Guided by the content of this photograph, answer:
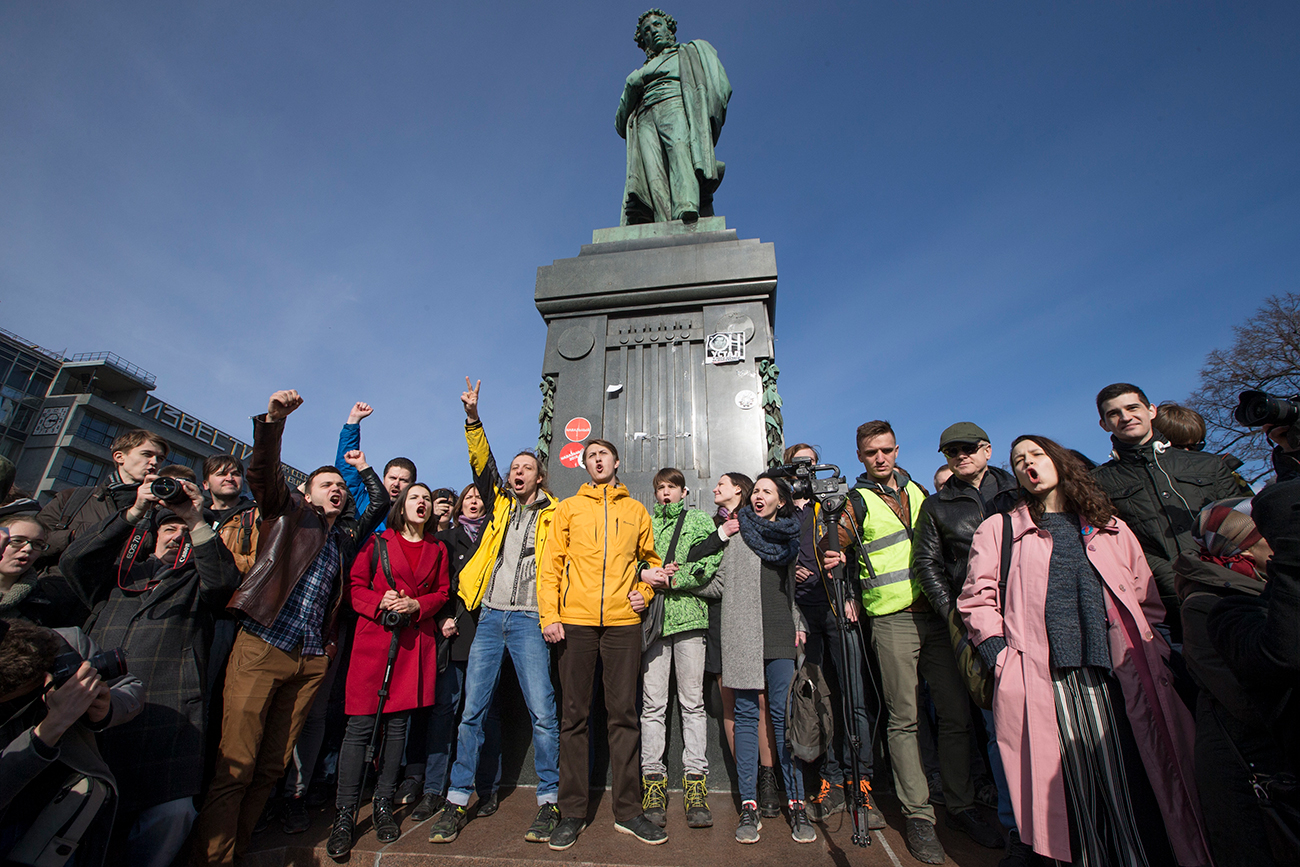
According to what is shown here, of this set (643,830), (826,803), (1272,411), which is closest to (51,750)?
(643,830)

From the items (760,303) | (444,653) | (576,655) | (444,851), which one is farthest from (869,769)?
(760,303)

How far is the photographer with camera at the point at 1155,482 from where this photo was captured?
2.77 m

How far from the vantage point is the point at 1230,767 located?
181 cm

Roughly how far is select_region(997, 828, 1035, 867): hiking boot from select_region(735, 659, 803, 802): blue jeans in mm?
965

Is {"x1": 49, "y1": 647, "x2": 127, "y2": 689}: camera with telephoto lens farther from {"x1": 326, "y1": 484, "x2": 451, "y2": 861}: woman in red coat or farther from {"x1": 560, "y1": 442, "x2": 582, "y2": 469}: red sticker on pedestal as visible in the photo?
{"x1": 560, "y1": 442, "x2": 582, "y2": 469}: red sticker on pedestal

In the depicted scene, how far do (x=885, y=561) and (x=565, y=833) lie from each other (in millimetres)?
2340

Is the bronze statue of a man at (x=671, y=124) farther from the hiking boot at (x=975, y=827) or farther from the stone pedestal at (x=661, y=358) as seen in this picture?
the hiking boot at (x=975, y=827)

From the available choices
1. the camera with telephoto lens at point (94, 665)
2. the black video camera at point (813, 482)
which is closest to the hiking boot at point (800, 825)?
the black video camera at point (813, 482)

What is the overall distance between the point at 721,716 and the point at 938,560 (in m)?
1.73

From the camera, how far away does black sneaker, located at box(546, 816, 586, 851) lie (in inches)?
113

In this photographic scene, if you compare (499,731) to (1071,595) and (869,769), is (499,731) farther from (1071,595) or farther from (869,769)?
(1071,595)

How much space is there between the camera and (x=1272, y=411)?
202cm

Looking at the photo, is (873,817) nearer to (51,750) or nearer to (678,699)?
(678,699)

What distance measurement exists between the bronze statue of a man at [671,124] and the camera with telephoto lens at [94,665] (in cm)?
654
